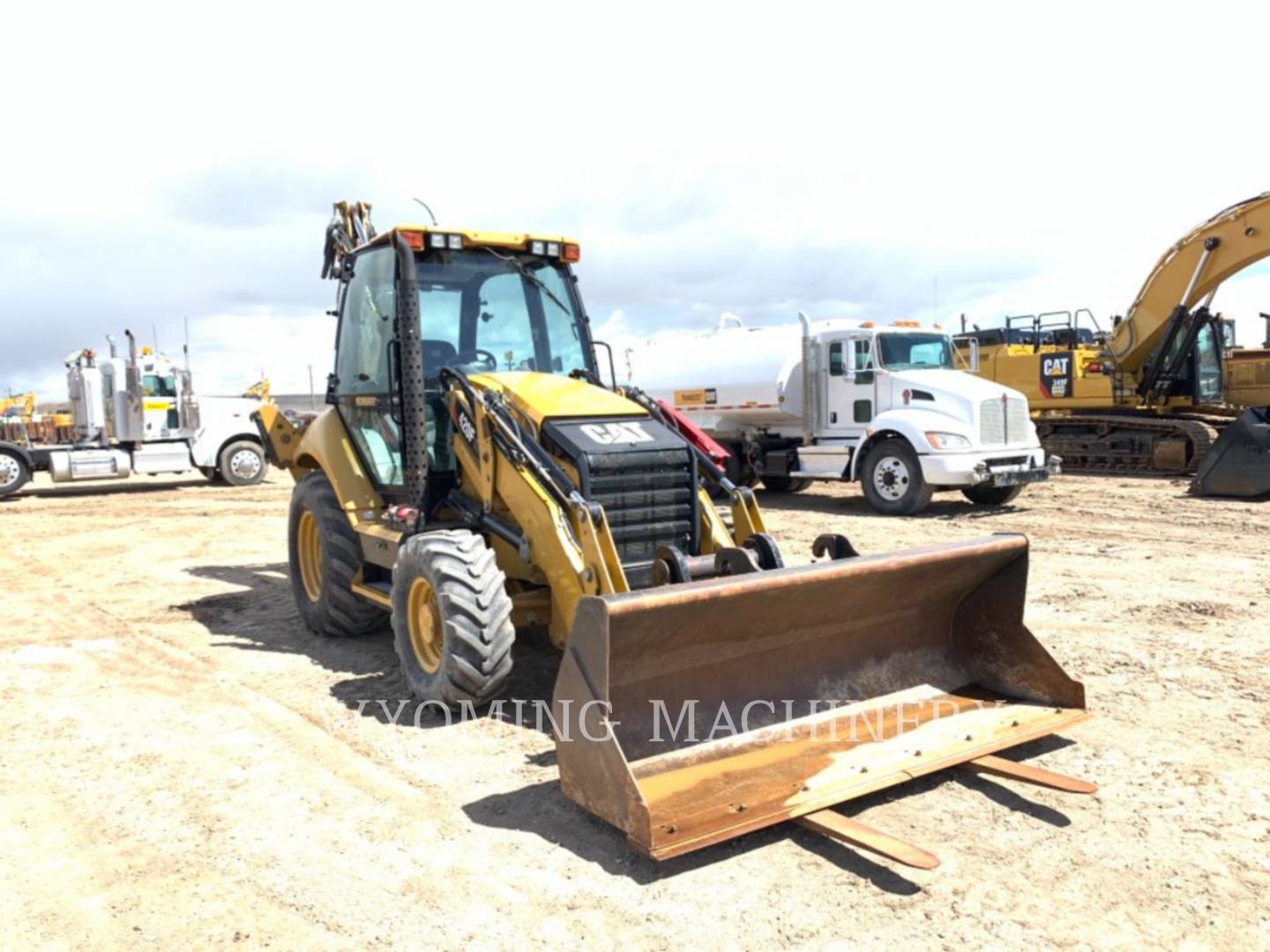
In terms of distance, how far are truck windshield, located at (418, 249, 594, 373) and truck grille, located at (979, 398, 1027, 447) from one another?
7.59 meters

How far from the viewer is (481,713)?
16.3 feet

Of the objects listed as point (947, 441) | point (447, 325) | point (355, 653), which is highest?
point (447, 325)

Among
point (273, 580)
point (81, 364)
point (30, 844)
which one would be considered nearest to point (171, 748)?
Result: point (30, 844)

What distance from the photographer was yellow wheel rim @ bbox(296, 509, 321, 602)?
697 centimetres

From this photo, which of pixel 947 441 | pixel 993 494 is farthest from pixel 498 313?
pixel 993 494

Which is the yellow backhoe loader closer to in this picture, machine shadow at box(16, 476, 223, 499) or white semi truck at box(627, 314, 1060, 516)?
white semi truck at box(627, 314, 1060, 516)

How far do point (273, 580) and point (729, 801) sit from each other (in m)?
6.80

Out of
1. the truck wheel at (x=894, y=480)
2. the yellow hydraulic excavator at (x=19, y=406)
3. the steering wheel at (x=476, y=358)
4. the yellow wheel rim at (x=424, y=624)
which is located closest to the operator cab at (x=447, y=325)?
the steering wheel at (x=476, y=358)

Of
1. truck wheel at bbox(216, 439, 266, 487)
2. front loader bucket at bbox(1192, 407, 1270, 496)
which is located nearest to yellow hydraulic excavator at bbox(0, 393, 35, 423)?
truck wheel at bbox(216, 439, 266, 487)

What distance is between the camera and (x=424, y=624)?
5.05m

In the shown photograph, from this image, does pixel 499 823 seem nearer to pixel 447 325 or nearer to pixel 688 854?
pixel 688 854

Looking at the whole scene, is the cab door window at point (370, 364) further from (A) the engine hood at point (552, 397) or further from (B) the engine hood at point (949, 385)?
(B) the engine hood at point (949, 385)

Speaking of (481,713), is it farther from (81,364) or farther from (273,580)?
(81,364)

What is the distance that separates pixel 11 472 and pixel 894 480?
1554 centimetres
